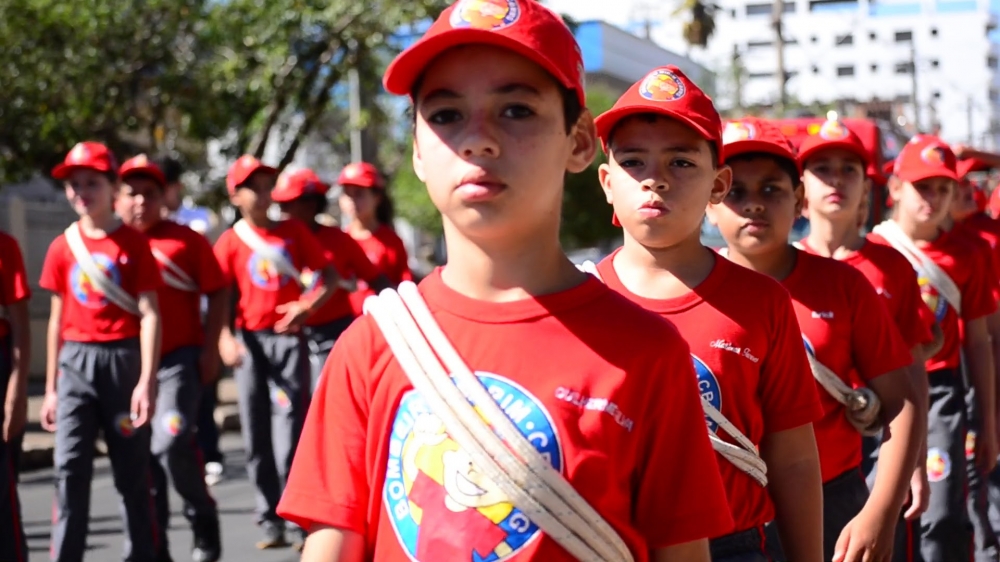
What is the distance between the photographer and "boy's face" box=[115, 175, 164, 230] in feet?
27.0

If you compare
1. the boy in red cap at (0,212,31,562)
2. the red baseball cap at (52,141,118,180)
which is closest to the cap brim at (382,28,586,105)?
the boy in red cap at (0,212,31,562)

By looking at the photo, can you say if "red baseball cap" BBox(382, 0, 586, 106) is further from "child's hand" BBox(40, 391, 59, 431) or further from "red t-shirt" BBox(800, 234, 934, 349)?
"child's hand" BBox(40, 391, 59, 431)

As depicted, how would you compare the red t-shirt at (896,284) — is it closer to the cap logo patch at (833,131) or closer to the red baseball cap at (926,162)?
the cap logo patch at (833,131)

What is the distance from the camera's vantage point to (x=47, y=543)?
9109 millimetres

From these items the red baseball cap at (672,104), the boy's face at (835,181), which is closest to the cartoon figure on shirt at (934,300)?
the boy's face at (835,181)

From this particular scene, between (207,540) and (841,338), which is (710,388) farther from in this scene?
(207,540)

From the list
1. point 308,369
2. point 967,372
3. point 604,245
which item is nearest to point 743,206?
point 967,372

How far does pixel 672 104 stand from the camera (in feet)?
11.4

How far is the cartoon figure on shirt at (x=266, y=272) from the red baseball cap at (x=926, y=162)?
4106 mm

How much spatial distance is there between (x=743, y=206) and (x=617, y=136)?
768 mm

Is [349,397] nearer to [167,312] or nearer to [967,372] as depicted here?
[967,372]

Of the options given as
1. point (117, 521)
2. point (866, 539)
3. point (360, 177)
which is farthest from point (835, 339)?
point (360, 177)

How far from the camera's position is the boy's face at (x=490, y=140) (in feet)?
7.48

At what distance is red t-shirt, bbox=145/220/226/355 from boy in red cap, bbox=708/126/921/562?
451cm
